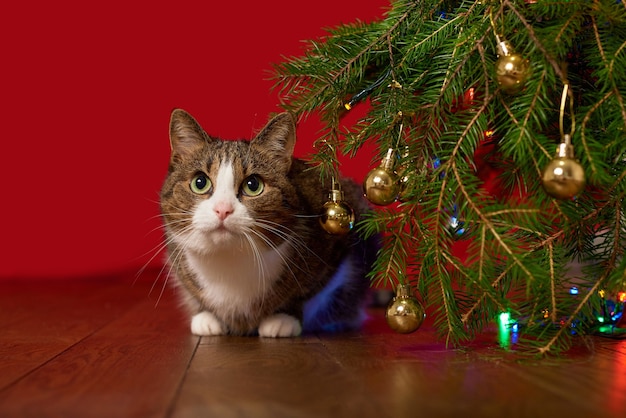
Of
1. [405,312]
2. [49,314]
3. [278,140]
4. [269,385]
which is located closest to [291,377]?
[269,385]

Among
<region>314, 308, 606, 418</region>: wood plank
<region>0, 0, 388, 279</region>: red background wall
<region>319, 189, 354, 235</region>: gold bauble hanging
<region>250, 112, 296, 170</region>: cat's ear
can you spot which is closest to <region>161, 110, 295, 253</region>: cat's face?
<region>250, 112, 296, 170</region>: cat's ear

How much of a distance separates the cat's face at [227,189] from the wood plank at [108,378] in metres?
0.21

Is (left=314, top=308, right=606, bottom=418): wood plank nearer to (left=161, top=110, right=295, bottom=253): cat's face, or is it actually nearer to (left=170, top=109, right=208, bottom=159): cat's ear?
(left=161, top=110, right=295, bottom=253): cat's face

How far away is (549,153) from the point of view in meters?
0.91

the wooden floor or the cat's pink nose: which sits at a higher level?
the cat's pink nose

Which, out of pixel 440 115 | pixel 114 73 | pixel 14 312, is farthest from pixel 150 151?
pixel 440 115

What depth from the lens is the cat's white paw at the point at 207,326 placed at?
132 cm

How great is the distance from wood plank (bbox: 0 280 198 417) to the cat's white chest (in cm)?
10

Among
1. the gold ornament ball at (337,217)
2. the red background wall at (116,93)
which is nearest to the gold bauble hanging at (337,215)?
the gold ornament ball at (337,217)

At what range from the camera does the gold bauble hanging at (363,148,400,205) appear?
0.99 metres

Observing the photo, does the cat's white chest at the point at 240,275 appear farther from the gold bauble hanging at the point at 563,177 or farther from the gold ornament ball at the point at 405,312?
the gold bauble hanging at the point at 563,177

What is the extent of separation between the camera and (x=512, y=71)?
2.90ft

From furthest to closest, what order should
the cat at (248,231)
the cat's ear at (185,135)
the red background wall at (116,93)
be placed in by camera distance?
the red background wall at (116,93) → the cat's ear at (185,135) → the cat at (248,231)

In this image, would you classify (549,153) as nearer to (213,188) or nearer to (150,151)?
(213,188)
